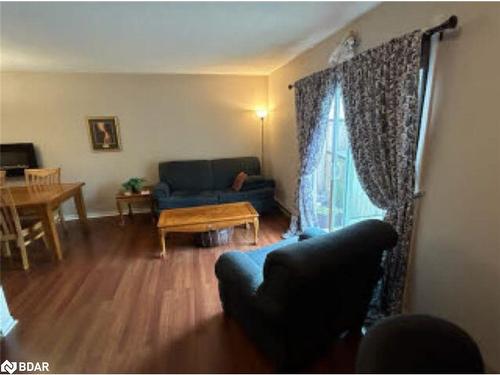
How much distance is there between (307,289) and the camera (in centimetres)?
125

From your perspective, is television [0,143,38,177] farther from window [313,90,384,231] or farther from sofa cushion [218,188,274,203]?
window [313,90,384,231]

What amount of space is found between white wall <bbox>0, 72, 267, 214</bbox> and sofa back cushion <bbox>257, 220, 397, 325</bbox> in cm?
359

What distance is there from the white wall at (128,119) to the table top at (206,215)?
160 centimetres

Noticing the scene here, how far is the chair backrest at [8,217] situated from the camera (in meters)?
2.62

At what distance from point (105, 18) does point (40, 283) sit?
245 centimetres

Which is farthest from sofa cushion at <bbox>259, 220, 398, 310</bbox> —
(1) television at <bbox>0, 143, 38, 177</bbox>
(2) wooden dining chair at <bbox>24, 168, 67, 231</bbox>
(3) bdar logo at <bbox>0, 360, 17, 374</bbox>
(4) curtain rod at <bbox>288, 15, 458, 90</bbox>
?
(1) television at <bbox>0, 143, 38, 177</bbox>

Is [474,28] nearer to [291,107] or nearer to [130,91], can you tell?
[291,107]

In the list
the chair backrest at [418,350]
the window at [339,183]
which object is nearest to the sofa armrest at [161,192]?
the window at [339,183]

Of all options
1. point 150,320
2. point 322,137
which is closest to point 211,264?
point 150,320

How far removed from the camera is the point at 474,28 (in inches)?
51.8

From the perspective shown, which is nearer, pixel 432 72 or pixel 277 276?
pixel 277 276

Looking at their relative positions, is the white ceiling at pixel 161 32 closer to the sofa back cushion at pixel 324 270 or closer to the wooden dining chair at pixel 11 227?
the wooden dining chair at pixel 11 227

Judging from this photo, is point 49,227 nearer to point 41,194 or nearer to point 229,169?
point 41,194

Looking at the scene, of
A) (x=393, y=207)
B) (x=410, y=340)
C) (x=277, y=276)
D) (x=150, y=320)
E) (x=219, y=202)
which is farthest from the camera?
(x=219, y=202)
